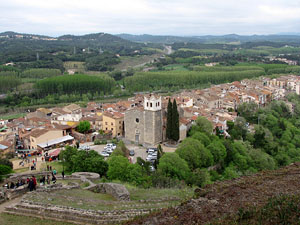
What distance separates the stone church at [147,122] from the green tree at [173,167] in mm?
8992

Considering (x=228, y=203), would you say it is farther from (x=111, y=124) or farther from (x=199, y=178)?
(x=111, y=124)

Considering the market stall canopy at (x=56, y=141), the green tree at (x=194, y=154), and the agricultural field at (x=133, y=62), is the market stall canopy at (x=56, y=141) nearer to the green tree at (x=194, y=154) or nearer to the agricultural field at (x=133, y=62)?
the green tree at (x=194, y=154)

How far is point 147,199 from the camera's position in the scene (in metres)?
16.4

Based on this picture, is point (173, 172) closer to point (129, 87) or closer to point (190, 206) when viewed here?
point (190, 206)

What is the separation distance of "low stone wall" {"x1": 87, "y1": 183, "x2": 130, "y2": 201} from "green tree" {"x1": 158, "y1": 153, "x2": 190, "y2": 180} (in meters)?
8.70

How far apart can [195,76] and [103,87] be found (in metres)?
28.5

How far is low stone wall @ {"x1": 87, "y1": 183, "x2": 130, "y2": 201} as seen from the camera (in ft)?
54.3

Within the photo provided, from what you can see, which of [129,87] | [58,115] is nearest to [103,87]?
[129,87]

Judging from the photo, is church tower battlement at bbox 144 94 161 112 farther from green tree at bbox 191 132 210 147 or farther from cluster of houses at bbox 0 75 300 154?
green tree at bbox 191 132 210 147

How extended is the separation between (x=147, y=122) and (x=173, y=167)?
10.7m

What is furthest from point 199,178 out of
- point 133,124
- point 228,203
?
point 228,203

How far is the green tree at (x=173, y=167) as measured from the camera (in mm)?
26250

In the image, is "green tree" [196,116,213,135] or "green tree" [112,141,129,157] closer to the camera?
"green tree" [112,141,129,157]

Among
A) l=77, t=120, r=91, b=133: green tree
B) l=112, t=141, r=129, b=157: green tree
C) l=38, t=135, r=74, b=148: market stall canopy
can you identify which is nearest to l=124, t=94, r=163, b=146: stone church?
l=112, t=141, r=129, b=157: green tree
